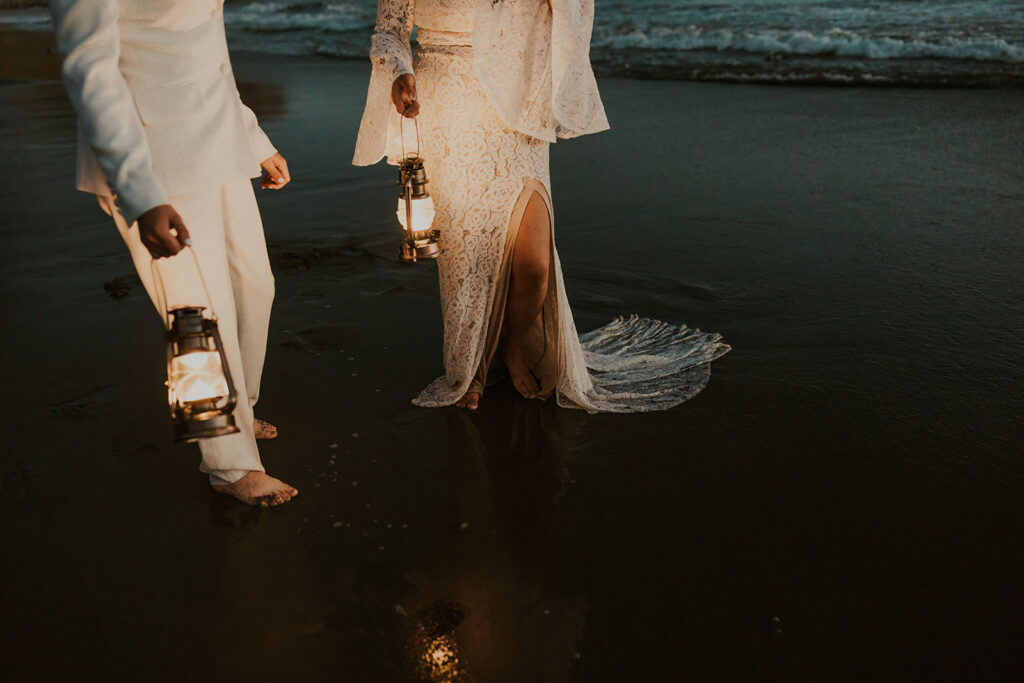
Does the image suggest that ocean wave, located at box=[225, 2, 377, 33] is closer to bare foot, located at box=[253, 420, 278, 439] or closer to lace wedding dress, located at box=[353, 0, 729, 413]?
lace wedding dress, located at box=[353, 0, 729, 413]

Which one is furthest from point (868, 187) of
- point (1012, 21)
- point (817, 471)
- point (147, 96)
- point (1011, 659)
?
point (1012, 21)

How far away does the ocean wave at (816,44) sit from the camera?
11.6m

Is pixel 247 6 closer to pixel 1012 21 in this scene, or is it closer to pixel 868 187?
pixel 1012 21

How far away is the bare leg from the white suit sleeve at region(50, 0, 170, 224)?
1.47 meters

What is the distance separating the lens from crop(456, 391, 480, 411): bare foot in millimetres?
3557

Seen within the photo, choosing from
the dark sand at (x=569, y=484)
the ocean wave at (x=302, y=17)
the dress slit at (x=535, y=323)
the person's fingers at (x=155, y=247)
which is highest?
the ocean wave at (x=302, y=17)

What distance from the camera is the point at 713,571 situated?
2562mm

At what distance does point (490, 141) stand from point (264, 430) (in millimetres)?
1455

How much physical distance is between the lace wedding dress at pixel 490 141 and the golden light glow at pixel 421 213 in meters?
0.21

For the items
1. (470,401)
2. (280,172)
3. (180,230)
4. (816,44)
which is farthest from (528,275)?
(816,44)

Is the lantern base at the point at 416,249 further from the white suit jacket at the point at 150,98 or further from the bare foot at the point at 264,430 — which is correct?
the bare foot at the point at 264,430

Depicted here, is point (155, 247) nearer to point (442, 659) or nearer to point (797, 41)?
point (442, 659)

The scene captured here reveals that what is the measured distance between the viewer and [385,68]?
3059mm

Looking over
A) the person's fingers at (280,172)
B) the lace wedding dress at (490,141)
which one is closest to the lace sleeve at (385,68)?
the lace wedding dress at (490,141)
